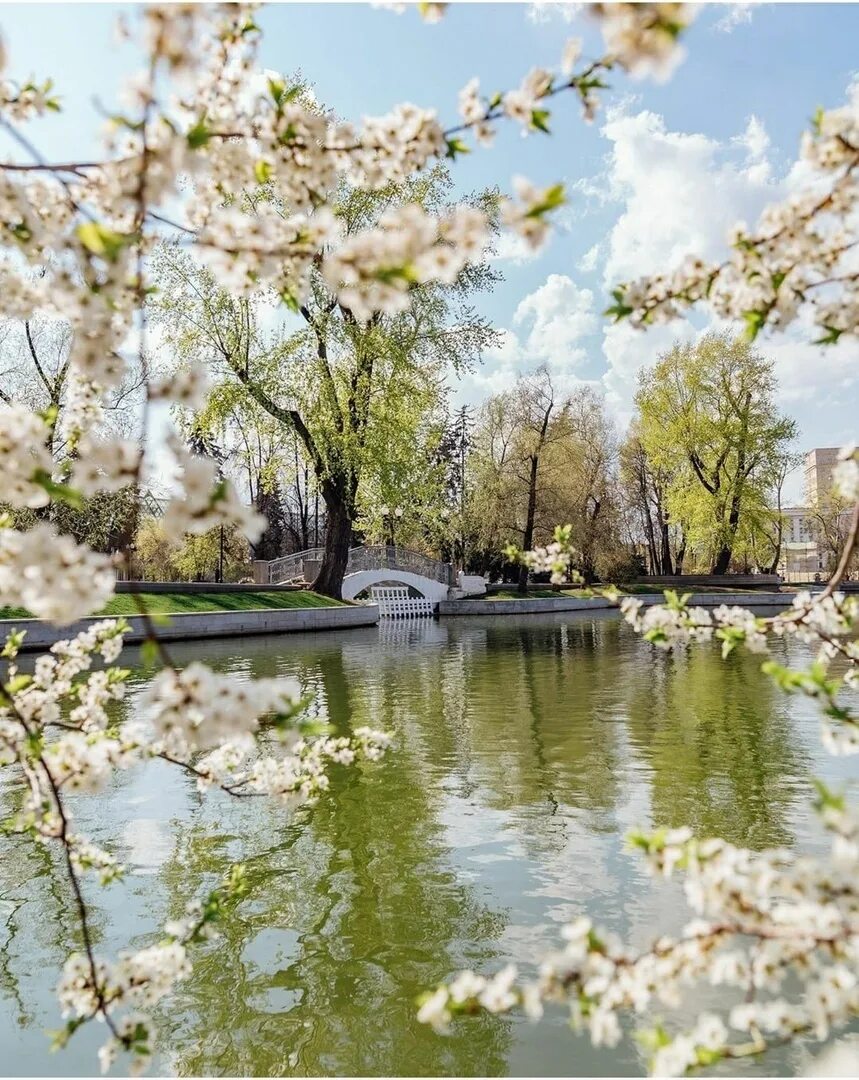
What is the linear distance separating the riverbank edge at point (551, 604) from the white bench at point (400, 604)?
786mm

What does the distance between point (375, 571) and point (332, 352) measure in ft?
37.4

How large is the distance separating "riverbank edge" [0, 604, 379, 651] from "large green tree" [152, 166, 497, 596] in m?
4.35

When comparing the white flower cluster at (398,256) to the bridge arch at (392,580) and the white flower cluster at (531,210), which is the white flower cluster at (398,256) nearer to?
the white flower cluster at (531,210)

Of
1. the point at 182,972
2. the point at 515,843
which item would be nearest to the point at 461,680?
the point at 515,843

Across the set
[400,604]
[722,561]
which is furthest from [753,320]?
[722,561]

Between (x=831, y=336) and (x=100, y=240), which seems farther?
(x=831, y=336)

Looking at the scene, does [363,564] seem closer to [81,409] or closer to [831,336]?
[81,409]

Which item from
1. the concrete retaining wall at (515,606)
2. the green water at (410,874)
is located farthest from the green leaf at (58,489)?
the concrete retaining wall at (515,606)

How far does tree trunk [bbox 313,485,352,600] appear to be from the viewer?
30297 mm

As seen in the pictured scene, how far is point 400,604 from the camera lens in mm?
39812

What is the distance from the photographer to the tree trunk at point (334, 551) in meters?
30.3

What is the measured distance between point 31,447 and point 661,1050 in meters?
2.00

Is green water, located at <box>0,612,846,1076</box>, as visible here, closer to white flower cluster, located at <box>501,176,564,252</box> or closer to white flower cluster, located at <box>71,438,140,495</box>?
white flower cluster, located at <box>71,438,140,495</box>

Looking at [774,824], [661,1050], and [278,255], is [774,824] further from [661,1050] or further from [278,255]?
[278,255]
